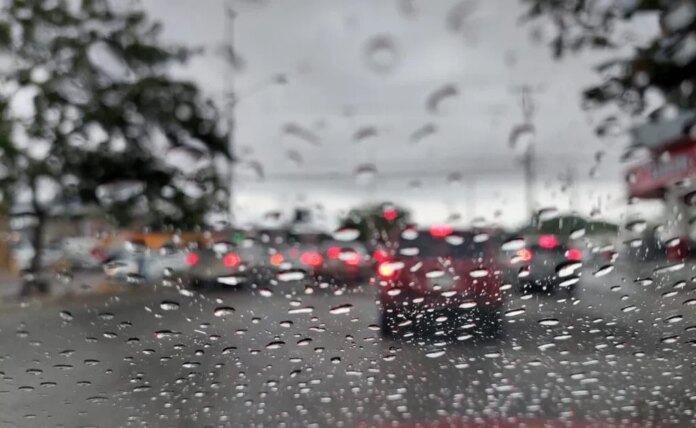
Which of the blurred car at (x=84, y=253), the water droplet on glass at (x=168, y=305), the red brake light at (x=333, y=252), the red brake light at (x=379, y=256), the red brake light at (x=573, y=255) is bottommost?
the water droplet on glass at (x=168, y=305)

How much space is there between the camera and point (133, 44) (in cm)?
725

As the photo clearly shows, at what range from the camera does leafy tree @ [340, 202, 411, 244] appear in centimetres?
627

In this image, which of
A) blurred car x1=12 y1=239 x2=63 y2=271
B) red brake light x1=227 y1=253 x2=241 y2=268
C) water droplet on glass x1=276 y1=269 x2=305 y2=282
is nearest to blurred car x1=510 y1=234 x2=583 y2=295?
water droplet on glass x1=276 y1=269 x2=305 y2=282

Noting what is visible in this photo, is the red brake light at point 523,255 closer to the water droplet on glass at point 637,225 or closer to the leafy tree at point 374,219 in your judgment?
the water droplet on glass at point 637,225

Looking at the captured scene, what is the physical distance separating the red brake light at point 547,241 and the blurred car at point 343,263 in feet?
4.75

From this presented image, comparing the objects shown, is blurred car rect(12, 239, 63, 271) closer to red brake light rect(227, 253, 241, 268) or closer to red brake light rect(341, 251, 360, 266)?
red brake light rect(227, 253, 241, 268)

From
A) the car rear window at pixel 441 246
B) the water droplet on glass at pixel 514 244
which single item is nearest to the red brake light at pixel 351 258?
the car rear window at pixel 441 246

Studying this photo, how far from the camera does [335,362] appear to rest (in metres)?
5.13

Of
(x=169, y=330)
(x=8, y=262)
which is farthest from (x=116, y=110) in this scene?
(x=169, y=330)

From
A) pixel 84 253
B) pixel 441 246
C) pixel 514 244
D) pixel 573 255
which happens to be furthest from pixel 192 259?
pixel 573 255

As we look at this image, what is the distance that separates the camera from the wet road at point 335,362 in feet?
14.5

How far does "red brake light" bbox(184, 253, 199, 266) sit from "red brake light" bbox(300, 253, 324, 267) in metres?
0.94

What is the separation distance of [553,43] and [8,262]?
5.90 metres

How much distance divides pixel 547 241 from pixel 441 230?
0.90 metres
